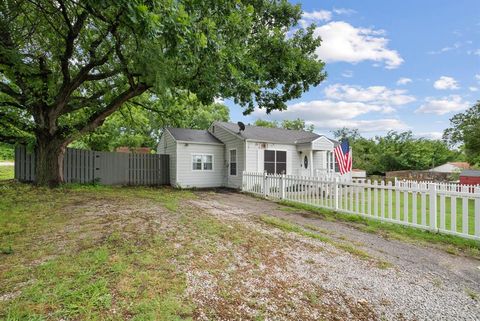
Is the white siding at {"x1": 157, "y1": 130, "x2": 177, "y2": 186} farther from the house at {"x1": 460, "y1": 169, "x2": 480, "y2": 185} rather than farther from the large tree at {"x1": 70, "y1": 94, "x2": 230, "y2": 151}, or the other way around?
the house at {"x1": 460, "y1": 169, "x2": 480, "y2": 185}

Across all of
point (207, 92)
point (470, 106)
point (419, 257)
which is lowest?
point (419, 257)

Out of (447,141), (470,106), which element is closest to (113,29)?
(470,106)

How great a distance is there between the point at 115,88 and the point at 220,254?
9.71 m

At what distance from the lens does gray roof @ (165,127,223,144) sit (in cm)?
1317

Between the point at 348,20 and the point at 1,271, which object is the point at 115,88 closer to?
the point at 1,271

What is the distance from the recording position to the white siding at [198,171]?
12.8m

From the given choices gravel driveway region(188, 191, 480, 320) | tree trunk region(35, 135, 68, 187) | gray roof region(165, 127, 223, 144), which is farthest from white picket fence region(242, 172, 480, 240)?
tree trunk region(35, 135, 68, 187)

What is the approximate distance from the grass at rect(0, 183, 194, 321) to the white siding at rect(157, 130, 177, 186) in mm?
8218

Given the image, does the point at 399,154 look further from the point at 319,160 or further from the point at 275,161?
the point at 275,161

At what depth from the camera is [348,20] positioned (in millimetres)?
10414

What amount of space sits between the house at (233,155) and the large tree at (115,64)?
3.41 metres

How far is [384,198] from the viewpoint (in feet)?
18.9

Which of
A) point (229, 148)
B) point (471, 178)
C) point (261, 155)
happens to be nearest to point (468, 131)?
point (471, 178)

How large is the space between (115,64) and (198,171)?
652 centimetres
